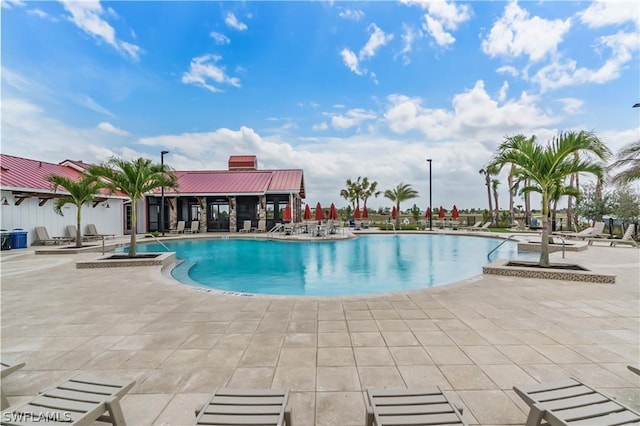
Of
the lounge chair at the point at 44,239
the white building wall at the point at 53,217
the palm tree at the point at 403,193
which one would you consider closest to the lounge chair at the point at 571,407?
the lounge chair at the point at 44,239

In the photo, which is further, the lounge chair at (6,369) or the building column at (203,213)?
the building column at (203,213)

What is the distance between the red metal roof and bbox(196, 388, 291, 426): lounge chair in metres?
15.6

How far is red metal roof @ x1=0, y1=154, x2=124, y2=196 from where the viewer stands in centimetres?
1393

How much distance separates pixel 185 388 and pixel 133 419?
0.46 metres

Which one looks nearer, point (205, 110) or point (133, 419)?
point (133, 419)

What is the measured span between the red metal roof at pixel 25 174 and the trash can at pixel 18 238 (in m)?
1.92

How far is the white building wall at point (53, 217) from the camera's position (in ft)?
46.7

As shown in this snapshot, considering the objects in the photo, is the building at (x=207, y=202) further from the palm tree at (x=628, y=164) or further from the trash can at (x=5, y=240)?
the palm tree at (x=628, y=164)

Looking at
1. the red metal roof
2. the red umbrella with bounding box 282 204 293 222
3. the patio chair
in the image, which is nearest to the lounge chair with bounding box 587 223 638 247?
the red umbrella with bounding box 282 204 293 222

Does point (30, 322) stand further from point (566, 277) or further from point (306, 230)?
point (306, 230)

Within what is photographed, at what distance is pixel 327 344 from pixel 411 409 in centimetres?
185

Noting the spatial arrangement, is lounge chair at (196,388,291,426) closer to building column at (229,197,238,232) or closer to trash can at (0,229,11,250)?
trash can at (0,229,11,250)

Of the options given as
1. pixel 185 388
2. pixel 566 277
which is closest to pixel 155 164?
pixel 185 388

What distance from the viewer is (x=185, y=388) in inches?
109
